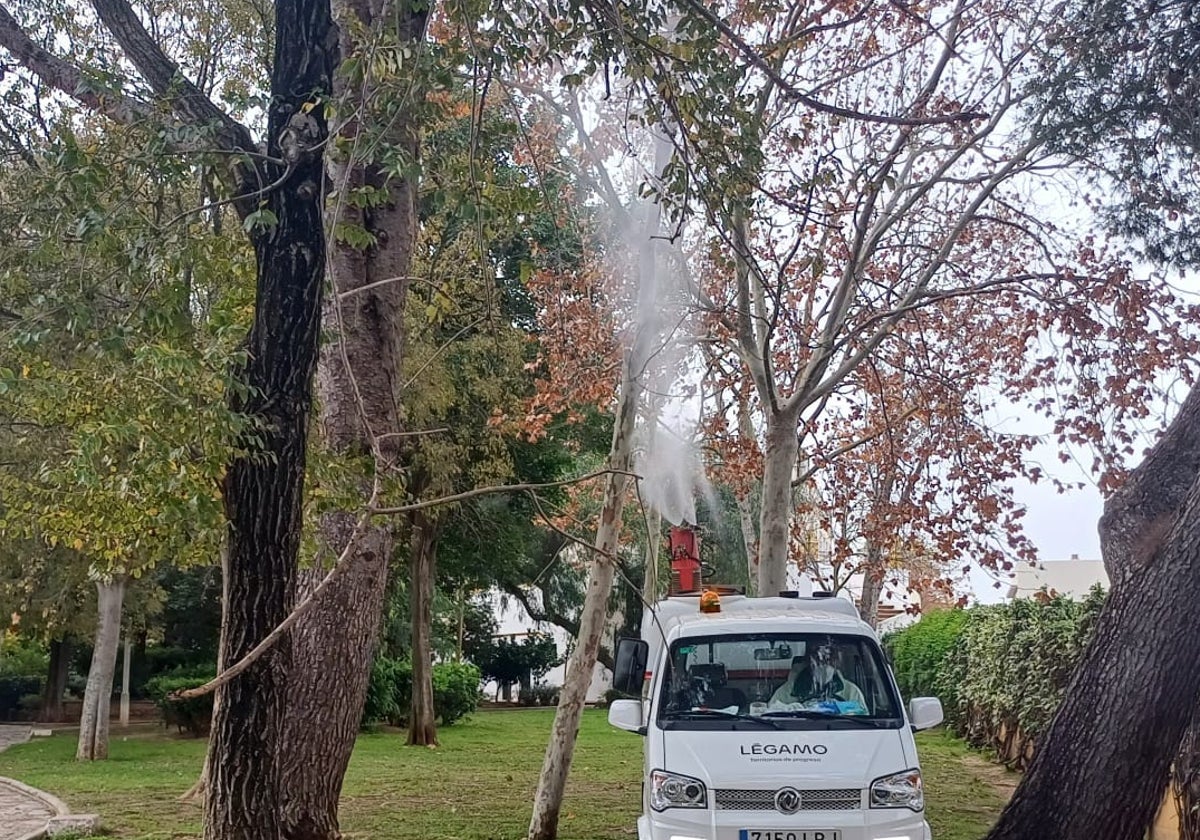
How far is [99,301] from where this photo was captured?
569cm

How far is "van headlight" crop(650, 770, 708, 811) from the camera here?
22.6ft

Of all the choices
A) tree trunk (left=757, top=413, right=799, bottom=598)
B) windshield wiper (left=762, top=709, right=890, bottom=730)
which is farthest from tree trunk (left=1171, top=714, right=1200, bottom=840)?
tree trunk (left=757, top=413, right=799, bottom=598)

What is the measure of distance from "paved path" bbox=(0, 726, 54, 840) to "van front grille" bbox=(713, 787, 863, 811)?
284 inches

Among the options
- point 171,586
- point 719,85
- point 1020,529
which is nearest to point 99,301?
point 719,85

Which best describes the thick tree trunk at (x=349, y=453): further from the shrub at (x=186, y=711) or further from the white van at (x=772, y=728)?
the shrub at (x=186, y=711)

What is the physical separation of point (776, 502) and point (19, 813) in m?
8.79

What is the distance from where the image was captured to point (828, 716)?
24.3 ft

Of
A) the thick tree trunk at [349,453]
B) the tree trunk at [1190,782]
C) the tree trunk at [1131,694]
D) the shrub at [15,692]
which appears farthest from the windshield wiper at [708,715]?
the shrub at [15,692]

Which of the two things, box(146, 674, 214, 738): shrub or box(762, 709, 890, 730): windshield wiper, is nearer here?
box(762, 709, 890, 730): windshield wiper

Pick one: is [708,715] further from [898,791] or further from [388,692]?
[388,692]

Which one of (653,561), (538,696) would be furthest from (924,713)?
(538,696)

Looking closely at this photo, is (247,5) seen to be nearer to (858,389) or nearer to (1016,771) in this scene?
(858,389)

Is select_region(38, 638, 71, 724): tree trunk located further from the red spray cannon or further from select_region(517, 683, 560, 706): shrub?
the red spray cannon

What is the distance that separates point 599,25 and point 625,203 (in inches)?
308
